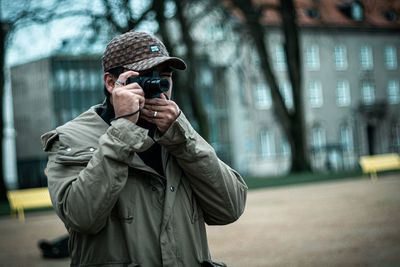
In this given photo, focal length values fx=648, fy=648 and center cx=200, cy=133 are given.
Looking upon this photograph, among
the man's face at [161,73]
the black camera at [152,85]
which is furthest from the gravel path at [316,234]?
the black camera at [152,85]

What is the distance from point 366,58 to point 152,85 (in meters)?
59.8

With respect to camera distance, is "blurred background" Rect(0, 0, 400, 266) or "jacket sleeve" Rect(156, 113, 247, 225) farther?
"blurred background" Rect(0, 0, 400, 266)

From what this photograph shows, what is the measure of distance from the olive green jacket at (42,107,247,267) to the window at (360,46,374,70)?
58.8 m

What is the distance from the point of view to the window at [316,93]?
184 feet

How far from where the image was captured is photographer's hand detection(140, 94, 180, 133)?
2549mm

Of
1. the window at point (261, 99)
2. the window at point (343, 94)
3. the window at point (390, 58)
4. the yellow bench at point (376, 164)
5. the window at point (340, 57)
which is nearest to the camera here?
the yellow bench at point (376, 164)

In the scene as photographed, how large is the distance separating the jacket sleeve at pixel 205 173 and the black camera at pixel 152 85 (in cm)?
15

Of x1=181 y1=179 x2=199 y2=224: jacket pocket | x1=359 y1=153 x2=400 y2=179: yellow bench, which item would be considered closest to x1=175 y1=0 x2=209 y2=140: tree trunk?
x1=359 y1=153 x2=400 y2=179: yellow bench

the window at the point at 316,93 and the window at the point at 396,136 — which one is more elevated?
the window at the point at 316,93

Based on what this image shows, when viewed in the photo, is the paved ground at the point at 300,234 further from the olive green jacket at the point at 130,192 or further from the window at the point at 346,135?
the window at the point at 346,135

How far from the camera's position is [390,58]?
61344 millimetres

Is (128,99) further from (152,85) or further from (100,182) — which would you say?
(100,182)

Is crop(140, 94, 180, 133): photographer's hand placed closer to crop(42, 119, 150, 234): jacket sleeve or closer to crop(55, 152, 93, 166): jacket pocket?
crop(42, 119, 150, 234): jacket sleeve

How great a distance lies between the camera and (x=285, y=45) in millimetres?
30688
